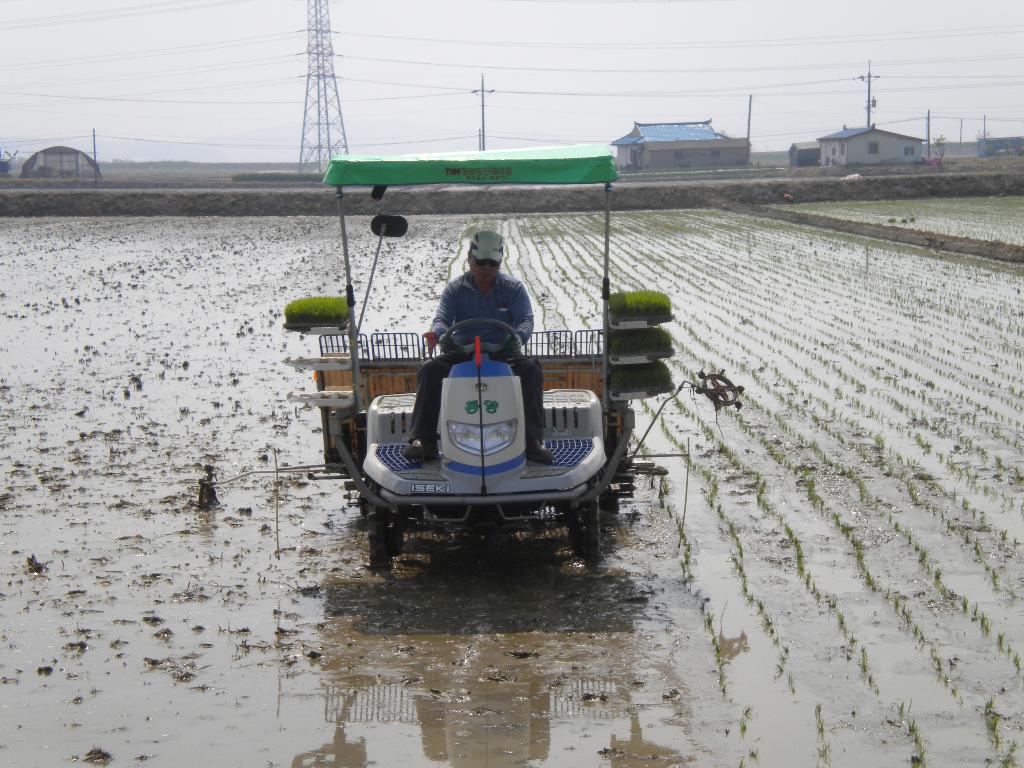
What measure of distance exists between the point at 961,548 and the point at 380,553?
10.6 feet

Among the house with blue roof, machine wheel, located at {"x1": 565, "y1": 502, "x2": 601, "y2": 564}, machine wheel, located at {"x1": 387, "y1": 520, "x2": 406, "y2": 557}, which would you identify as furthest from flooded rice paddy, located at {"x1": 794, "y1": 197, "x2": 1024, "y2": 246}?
the house with blue roof

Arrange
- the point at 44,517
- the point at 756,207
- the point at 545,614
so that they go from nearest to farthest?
the point at 545,614
the point at 44,517
the point at 756,207

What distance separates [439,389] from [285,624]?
5.03 ft

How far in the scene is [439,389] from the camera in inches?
276

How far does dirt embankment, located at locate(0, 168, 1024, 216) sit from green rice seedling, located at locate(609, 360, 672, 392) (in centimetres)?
3812

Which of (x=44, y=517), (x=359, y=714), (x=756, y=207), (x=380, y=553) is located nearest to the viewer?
(x=359, y=714)

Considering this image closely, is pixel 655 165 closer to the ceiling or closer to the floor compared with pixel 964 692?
closer to the ceiling

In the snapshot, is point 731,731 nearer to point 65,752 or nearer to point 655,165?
point 65,752

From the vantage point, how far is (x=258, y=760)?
15.6 feet

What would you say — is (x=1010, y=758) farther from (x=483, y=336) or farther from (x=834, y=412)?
(x=834, y=412)

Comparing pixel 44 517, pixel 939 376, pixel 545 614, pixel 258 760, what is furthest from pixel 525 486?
pixel 939 376

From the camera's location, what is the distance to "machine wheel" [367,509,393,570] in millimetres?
7027

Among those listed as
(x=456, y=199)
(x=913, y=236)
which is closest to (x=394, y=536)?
(x=913, y=236)

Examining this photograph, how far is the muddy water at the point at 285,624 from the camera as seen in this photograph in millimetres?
4949
